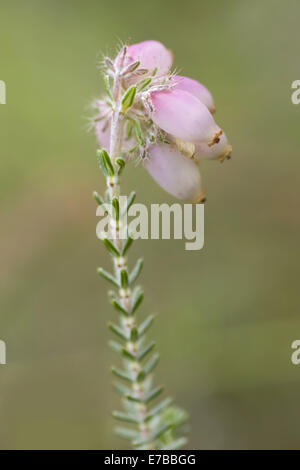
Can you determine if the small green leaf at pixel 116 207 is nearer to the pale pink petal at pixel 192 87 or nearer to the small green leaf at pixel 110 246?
the small green leaf at pixel 110 246

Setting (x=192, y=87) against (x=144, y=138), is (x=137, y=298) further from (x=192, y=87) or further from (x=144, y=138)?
(x=192, y=87)

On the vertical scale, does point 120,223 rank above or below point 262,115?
below

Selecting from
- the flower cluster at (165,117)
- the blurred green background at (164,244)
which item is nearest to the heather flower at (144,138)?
the flower cluster at (165,117)

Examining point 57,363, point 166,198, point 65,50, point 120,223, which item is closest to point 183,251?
point 166,198

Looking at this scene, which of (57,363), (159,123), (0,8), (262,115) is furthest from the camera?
(0,8)

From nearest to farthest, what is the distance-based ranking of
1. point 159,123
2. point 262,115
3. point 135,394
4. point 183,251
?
point 159,123, point 135,394, point 183,251, point 262,115

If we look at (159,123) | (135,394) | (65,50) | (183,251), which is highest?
(65,50)

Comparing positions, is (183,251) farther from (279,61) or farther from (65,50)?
(65,50)
